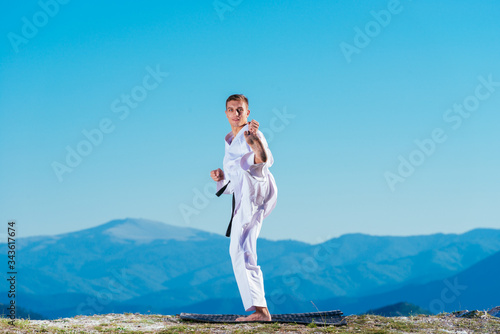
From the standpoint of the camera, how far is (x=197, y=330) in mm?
7961

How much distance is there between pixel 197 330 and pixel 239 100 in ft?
11.6

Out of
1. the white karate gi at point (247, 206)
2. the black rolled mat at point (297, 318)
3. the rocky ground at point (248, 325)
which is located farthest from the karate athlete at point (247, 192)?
the rocky ground at point (248, 325)

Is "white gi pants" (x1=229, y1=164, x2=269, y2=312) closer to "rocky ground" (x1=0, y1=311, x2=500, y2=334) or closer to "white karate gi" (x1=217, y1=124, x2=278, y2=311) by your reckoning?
"white karate gi" (x1=217, y1=124, x2=278, y2=311)

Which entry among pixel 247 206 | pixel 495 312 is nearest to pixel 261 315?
pixel 247 206

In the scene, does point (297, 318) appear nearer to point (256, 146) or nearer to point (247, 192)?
point (247, 192)

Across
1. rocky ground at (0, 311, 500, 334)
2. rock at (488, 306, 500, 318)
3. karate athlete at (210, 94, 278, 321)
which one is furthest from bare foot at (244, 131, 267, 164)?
rock at (488, 306, 500, 318)

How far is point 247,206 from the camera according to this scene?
8406mm

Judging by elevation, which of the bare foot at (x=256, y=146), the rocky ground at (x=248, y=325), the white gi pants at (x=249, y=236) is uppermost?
the bare foot at (x=256, y=146)

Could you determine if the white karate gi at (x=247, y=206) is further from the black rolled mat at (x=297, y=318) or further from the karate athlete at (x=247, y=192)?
the black rolled mat at (x=297, y=318)

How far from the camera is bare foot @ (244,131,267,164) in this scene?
7871 mm

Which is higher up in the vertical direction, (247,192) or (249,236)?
(247,192)

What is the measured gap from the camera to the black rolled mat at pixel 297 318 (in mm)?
8430

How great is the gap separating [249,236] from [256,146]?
145cm

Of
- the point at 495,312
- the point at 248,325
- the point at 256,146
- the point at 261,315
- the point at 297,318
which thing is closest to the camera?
the point at 256,146
